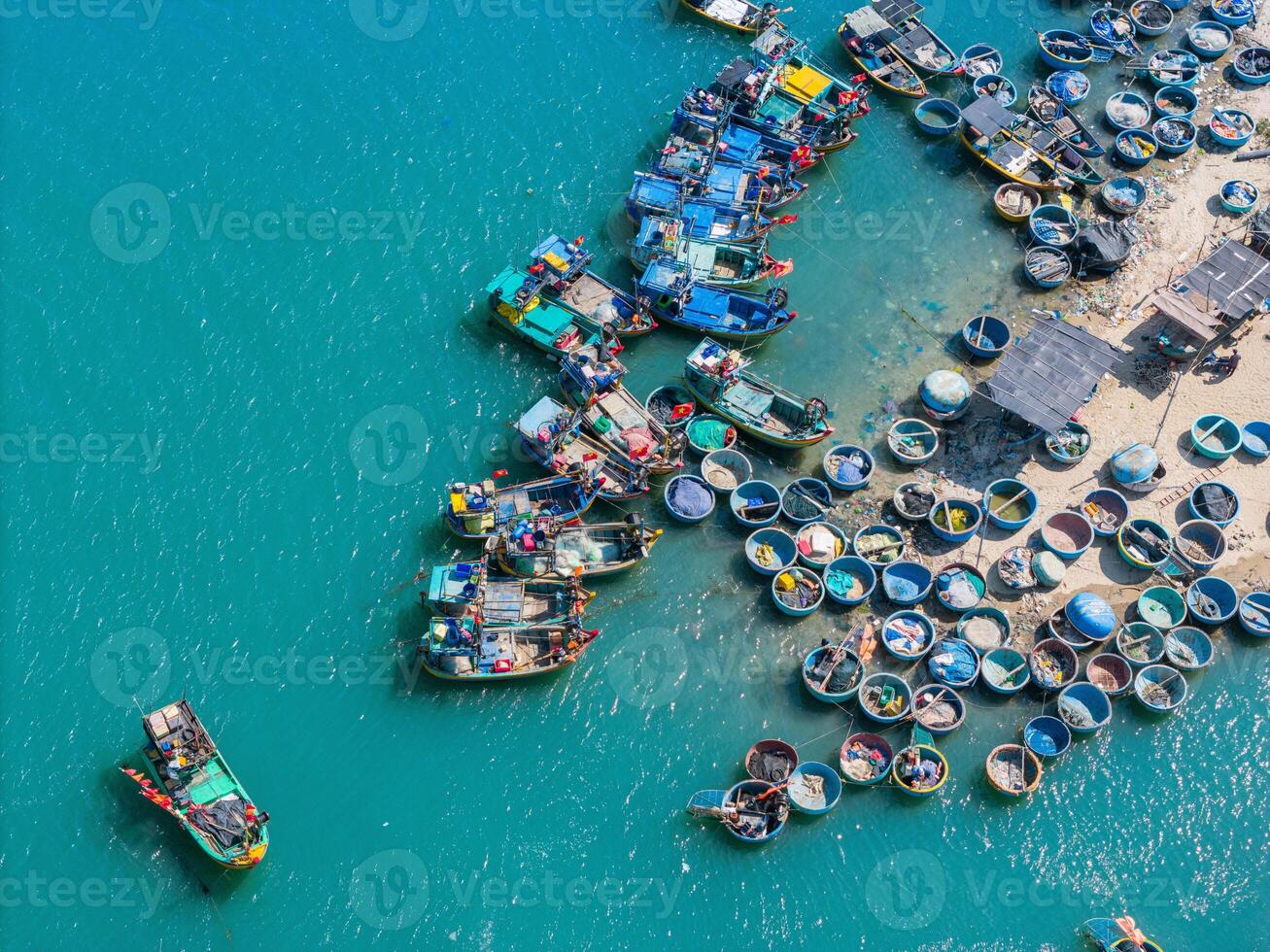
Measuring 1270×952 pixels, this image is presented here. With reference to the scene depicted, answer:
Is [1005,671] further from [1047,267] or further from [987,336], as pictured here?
[1047,267]

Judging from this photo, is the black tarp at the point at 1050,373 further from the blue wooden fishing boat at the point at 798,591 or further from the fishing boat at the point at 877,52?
the fishing boat at the point at 877,52

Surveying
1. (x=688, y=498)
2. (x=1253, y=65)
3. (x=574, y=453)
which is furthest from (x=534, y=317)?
(x=1253, y=65)

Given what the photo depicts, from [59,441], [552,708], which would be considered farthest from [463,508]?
[59,441]

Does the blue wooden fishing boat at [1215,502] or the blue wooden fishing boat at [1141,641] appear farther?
the blue wooden fishing boat at [1215,502]

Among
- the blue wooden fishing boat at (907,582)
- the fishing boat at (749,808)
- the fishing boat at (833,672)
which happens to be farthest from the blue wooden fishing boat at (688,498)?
the fishing boat at (749,808)

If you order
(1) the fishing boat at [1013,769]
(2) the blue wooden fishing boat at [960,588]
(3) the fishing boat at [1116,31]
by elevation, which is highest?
(3) the fishing boat at [1116,31]

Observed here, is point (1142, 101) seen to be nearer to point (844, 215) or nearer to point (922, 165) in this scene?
point (922, 165)
